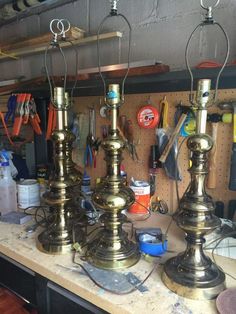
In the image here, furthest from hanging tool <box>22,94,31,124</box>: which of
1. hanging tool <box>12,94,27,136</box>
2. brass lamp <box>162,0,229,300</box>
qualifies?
brass lamp <box>162,0,229,300</box>

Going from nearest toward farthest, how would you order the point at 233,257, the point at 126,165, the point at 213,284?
1. the point at 213,284
2. the point at 233,257
3. the point at 126,165

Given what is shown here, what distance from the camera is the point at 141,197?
3.65 ft

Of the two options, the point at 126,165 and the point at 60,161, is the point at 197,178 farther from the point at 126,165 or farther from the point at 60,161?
the point at 126,165

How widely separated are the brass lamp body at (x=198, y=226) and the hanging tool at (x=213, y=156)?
1.16 ft

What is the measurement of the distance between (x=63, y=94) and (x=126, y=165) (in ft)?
1.74

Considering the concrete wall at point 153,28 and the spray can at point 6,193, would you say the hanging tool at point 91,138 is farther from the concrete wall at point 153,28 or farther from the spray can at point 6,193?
the spray can at point 6,193

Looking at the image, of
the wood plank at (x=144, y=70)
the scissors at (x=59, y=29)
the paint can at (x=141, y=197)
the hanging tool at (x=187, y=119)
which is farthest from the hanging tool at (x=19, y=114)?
the hanging tool at (x=187, y=119)

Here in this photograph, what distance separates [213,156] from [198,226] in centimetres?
44

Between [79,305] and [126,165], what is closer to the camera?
[79,305]

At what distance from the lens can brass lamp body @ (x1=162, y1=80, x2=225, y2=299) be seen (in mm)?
601

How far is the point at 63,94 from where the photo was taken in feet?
2.70

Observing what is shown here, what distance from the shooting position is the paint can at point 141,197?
1.10 meters

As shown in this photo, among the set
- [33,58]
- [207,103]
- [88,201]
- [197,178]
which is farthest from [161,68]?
[33,58]

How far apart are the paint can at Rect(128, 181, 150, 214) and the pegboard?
71 millimetres
